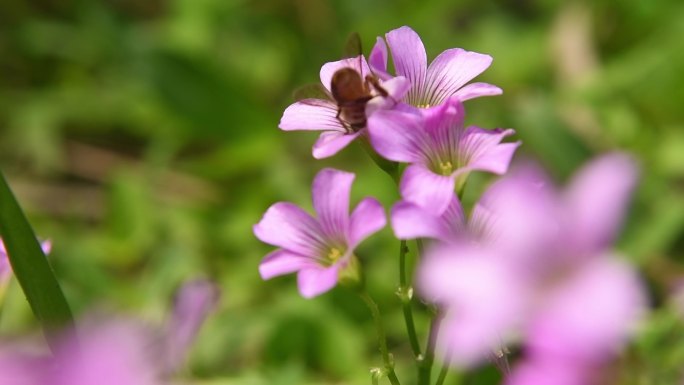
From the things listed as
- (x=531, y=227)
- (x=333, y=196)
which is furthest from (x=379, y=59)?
(x=531, y=227)

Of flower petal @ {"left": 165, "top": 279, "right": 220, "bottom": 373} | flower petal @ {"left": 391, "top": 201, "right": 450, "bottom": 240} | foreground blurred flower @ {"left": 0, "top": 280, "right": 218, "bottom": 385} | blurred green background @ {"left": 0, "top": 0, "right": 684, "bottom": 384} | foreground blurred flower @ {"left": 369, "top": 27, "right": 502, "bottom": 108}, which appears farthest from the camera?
blurred green background @ {"left": 0, "top": 0, "right": 684, "bottom": 384}


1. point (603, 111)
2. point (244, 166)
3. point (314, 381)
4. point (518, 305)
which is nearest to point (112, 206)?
point (244, 166)

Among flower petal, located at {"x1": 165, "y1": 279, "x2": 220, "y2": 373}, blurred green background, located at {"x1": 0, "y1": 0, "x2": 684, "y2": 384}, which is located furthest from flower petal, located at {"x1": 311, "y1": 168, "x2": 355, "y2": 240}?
blurred green background, located at {"x1": 0, "y1": 0, "x2": 684, "y2": 384}

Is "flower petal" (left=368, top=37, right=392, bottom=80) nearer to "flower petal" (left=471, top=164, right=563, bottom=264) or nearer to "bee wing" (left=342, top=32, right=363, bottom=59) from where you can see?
"bee wing" (left=342, top=32, right=363, bottom=59)

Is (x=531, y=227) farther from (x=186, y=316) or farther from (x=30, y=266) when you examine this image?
(x=186, y=316)

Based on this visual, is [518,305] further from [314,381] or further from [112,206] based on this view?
[112,206]

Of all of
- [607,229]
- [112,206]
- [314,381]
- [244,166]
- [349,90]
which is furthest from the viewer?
[244,166]
